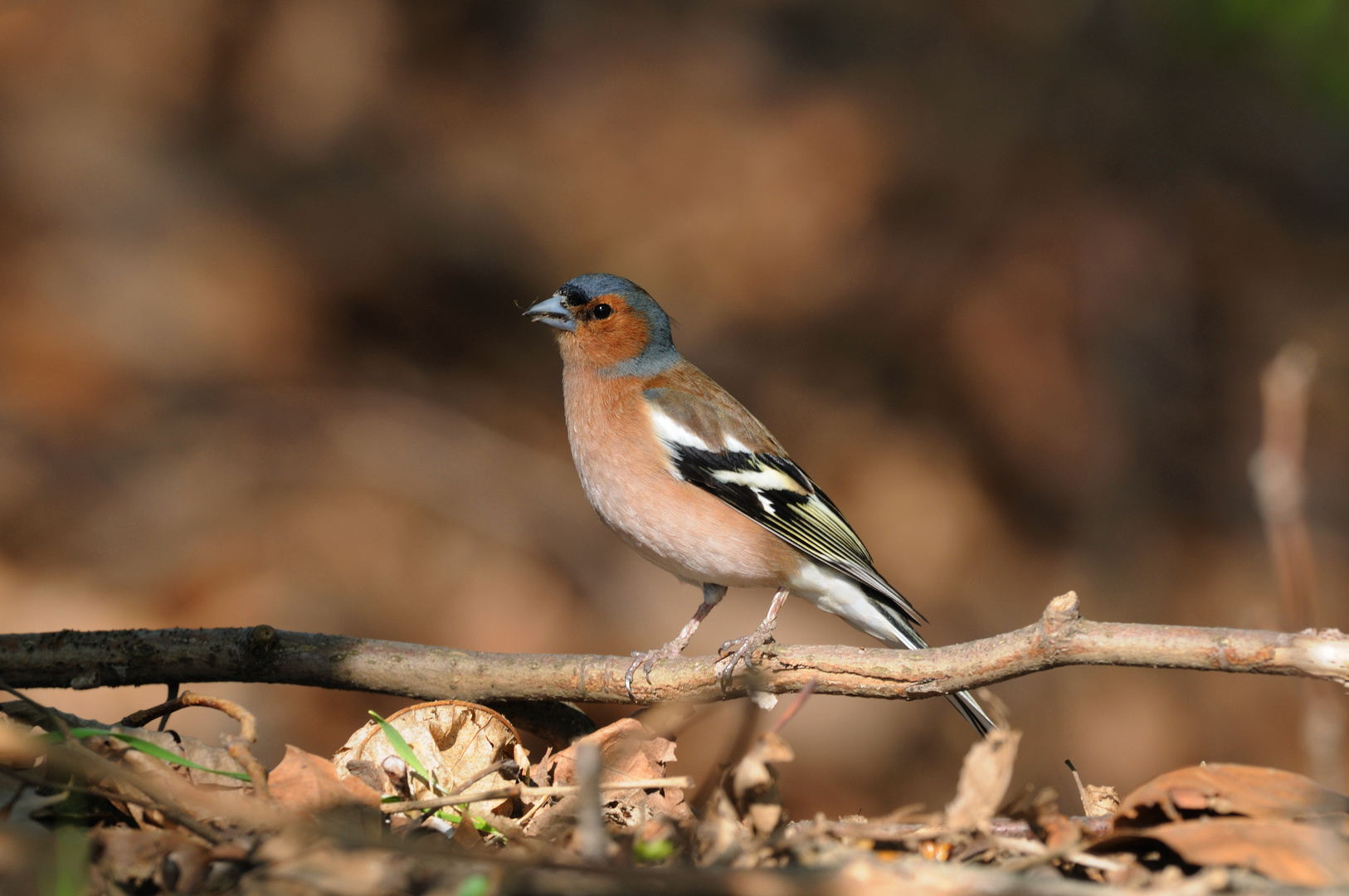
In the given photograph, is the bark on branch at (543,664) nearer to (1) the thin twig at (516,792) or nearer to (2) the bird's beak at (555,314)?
(1) the thin twig at (516,792)

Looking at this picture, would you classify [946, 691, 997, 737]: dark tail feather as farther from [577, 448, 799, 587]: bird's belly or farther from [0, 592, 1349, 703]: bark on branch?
[0, 592, 1349, 703]: bark on branch

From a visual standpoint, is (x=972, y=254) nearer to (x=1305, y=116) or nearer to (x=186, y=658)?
(x=1305, y=116)

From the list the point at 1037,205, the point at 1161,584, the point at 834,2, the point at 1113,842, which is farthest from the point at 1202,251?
the point at 1113,842

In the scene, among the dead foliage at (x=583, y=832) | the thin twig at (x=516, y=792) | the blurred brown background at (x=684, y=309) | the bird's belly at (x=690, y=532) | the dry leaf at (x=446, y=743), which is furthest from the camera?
the blurred brown background at (x=684, y=309)

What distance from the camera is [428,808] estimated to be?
2365mm

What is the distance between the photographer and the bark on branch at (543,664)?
2.49m

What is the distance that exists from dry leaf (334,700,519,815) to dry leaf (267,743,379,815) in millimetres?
289

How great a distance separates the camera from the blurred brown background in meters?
7.36

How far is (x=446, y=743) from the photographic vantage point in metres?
2.87

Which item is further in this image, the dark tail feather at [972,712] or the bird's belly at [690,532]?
the bird's belly at [690,532]

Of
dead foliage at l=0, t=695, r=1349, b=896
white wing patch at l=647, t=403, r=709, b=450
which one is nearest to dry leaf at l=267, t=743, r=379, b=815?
dead foliage at l=0, t=695, r=1349, b=896

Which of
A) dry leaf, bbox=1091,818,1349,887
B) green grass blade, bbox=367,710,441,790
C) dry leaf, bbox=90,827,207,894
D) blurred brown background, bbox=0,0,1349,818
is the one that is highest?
blurred brown background, bbox=0,0,1349,818

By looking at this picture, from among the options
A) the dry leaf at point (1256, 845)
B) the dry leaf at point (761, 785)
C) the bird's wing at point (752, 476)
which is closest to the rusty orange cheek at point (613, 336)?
the bird's wing at point (752, 476)

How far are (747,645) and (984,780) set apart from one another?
1553mm
